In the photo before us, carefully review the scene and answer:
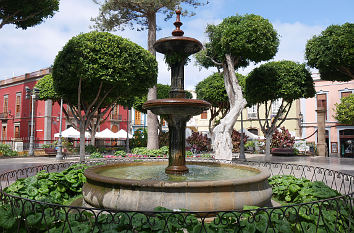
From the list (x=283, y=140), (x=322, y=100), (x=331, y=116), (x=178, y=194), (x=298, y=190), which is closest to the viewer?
(x=178, y=194)

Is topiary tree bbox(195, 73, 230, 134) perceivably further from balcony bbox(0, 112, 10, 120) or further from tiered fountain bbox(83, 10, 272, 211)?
balcony bbox(0, 112, 10, 120)

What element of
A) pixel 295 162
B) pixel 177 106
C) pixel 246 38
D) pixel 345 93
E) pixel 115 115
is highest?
pixel 246 38

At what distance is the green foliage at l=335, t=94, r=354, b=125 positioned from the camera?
977 inches

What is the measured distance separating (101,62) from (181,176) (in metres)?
8.40

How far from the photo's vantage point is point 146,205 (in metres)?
3.81

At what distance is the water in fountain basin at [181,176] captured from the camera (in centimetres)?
538

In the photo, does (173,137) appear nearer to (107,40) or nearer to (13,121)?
(107,40)

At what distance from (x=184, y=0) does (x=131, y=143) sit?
14923 mm

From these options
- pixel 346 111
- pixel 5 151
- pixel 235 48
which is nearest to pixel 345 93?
pixel 346 111

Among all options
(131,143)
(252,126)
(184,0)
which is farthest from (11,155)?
(252,126)

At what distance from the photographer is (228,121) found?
561 inches

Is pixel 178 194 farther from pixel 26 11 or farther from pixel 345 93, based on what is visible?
pixel 345 93

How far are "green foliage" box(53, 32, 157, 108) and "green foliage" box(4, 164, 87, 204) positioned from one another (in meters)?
6.60

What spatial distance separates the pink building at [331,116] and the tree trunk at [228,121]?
48.8 ft
